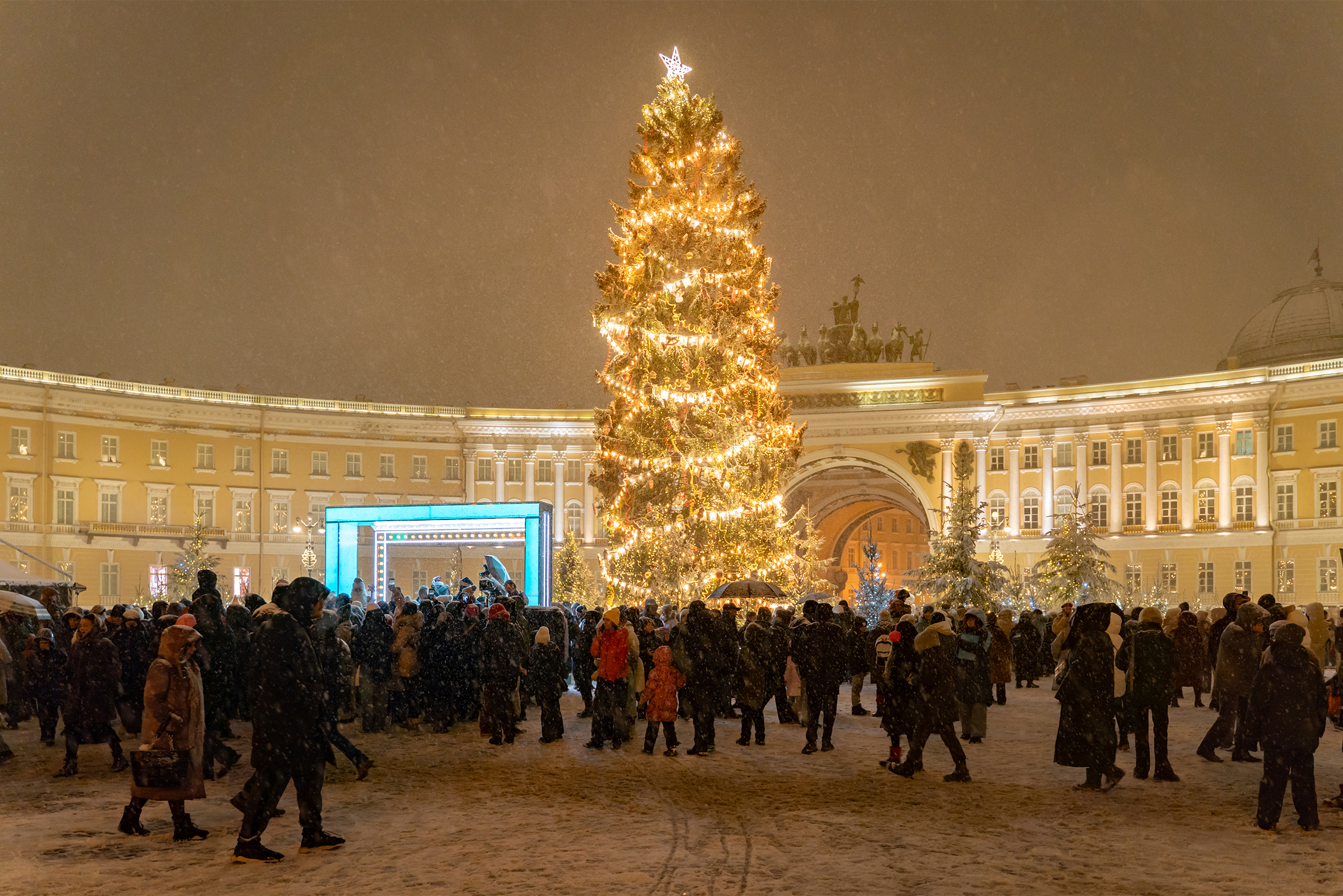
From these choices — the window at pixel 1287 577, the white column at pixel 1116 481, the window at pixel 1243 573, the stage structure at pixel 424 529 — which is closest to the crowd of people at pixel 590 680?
the stage structure at pixel 424 529

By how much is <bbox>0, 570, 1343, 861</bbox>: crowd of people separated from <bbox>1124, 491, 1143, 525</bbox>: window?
39.9m

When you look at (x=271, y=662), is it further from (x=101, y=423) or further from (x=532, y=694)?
(x=101, y=423)

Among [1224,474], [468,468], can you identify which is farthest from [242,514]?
[1224,474]

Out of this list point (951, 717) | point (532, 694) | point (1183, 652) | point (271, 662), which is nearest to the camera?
point (271, 662)

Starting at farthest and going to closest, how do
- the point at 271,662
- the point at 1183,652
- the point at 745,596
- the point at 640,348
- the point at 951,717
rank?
the point at 640,348 → the point at 745,596 → the point at 1183,652 → the point at 951,717 → the point at 271,662

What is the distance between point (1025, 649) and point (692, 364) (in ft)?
28.7

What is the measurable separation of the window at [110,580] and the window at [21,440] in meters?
5.74

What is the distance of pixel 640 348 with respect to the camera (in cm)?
2306

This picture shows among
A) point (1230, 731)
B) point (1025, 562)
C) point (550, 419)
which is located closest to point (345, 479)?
point (550, 419)

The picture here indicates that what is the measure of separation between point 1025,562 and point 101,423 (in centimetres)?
4177

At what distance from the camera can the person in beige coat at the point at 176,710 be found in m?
7.96

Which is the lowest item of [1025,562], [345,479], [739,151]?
[1025,562]

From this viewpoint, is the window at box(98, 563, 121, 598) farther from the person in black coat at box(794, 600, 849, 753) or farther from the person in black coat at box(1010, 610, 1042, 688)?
the person in black coat at box(794, 600, 849, 753)

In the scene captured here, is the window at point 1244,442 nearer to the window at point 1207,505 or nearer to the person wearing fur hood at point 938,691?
the window at point 1207,505
